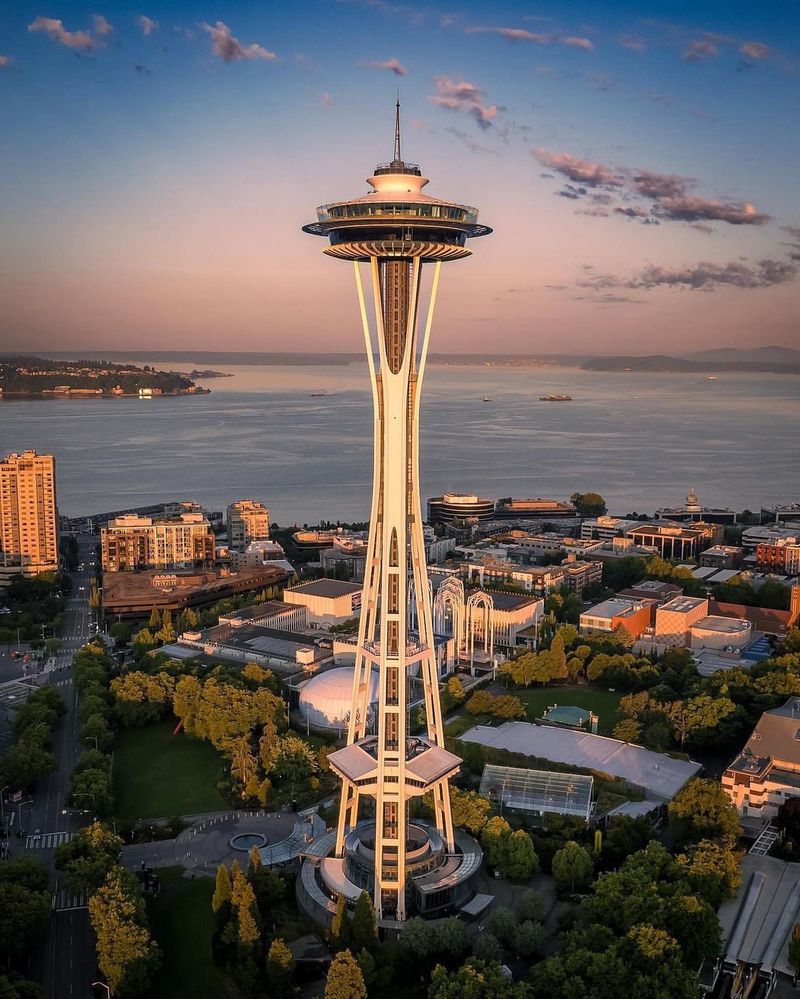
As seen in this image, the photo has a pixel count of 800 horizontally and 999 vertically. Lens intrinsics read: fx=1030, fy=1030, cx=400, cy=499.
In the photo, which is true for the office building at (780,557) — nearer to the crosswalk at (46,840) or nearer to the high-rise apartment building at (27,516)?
the high-rise apartment building at (27,516)

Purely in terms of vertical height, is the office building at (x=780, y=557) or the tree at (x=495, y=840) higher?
the office building at (x=780, y=557)

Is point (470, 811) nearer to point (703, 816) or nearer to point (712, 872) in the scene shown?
point (703, 816)

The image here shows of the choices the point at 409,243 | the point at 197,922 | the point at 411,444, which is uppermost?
the point at 409,243

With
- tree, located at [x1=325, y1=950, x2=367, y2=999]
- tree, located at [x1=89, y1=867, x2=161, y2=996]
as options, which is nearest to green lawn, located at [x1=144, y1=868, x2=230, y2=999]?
tree, located at [x1=89, y1=867, x2=161, y2=996]

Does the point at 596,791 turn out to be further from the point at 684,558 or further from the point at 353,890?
the point at 684,558

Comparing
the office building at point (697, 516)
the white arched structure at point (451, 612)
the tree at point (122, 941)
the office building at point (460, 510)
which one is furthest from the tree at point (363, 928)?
the office building at point (697, 516)

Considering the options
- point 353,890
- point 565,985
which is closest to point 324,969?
point 353,890

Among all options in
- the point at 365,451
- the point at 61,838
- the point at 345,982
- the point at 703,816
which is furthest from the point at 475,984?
the point at 365,451
